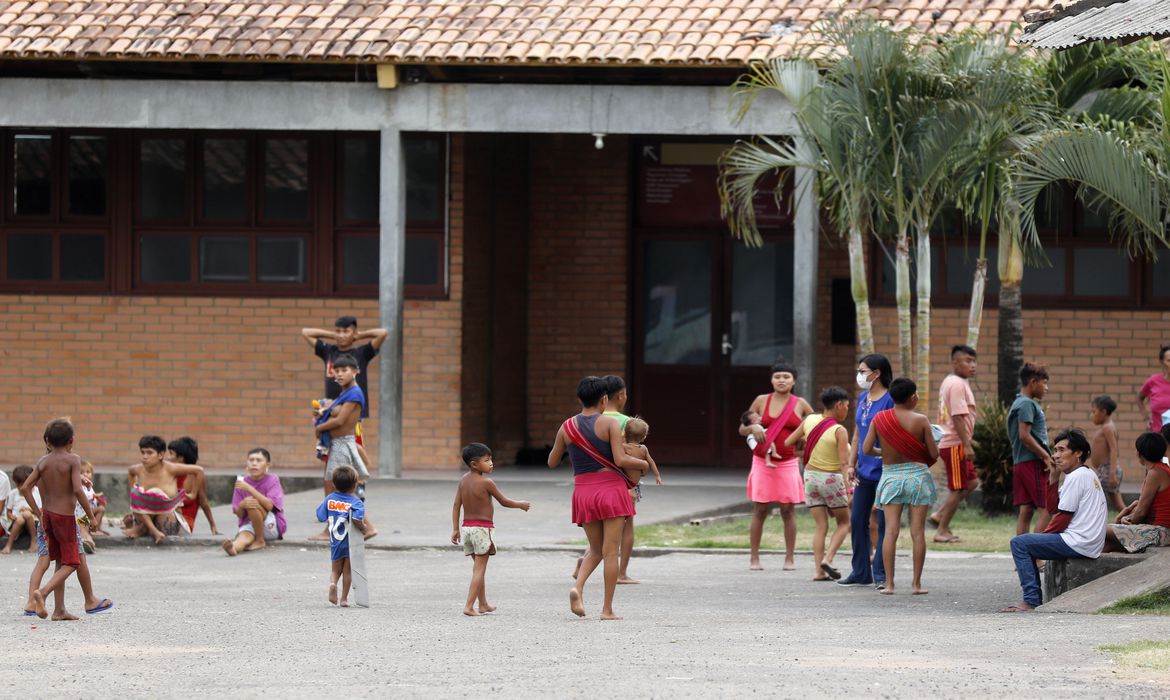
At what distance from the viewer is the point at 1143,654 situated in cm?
905

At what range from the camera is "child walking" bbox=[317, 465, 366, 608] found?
1169cm

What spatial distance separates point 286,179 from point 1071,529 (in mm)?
11502

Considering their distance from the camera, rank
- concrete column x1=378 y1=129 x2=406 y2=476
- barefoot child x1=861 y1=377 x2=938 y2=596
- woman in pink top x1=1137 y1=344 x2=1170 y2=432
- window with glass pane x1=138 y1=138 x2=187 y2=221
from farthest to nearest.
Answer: window with glass pane x1=138 y1=138 x2=187 y2=221, concrete column x1=378 y1=129 x2=406 y2=476, woman in pink top x1=1137 y1=344 x2=1170 y2=432, barefoot child x1=861 y1=377 x2=938 y2=596

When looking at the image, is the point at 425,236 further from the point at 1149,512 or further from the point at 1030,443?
the point at 1149,512

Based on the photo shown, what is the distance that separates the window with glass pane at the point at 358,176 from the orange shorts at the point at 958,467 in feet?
25.8

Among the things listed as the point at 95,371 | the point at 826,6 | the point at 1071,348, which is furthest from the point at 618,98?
the point at 95,371

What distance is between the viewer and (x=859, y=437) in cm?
1324

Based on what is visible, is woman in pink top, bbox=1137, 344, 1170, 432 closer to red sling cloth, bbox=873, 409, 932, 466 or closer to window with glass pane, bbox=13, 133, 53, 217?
red sling cloth, bbox=873, 409, 932, 466

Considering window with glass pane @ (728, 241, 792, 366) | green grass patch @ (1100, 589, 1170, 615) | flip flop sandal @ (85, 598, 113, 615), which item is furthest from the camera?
window with glass pane @ (728, 241, 792, 366)

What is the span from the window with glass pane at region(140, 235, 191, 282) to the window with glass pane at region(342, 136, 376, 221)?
188 centimetres

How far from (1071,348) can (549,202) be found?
6.19 metres

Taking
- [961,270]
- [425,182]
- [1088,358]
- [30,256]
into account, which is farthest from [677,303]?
[30,256]

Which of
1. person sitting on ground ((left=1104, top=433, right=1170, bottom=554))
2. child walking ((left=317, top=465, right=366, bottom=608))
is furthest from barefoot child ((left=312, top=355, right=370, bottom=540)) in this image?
person sitting on ground ((left=1104, top=433, right=1170, bottom=554))

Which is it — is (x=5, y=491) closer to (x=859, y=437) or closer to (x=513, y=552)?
(x=513, y=552)
